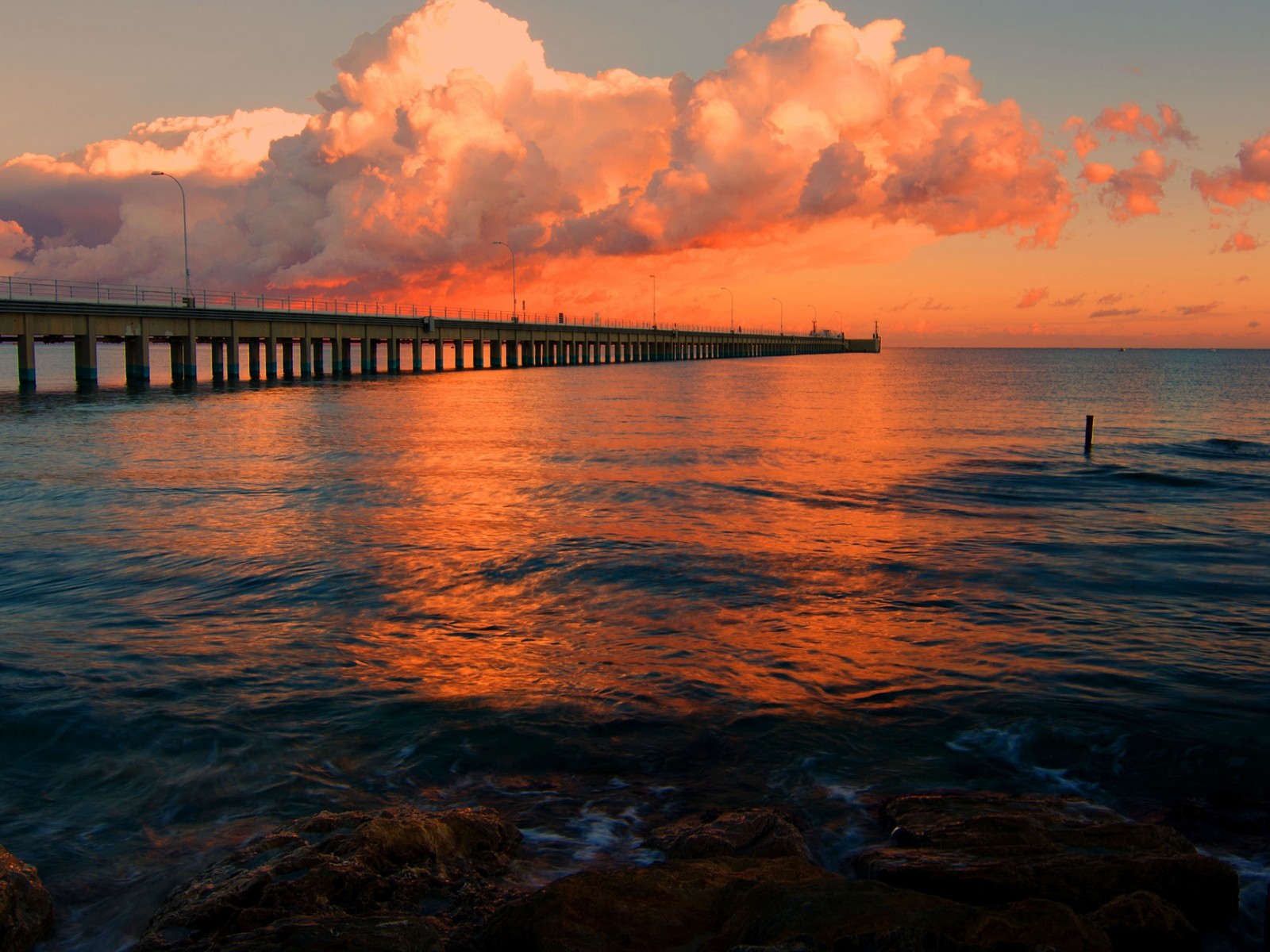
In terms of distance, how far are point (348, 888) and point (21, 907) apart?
171 centimetres

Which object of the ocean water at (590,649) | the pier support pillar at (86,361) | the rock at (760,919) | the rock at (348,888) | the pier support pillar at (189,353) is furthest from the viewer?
the pier support pillar at (189,353)

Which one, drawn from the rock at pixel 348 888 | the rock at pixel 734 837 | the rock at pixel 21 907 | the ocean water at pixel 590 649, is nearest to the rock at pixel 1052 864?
the ocean water at pixel 590 649

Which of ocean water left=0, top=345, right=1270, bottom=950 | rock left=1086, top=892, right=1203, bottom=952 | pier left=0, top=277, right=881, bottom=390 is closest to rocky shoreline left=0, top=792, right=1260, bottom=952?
rock left=1086, top=892, right=1203, bottom=952

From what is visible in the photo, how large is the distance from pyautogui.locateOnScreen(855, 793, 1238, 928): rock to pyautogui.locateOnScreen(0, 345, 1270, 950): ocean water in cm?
39

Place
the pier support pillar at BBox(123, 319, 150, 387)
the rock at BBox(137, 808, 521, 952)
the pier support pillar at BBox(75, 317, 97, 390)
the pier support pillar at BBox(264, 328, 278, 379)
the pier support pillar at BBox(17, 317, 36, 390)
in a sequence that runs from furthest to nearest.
Answer: the pier support pillar at BBox(264, 328, 278, 379), the pier support pillar at BBox(123, 319, 150, 387), the pier support pillar at BBox(75, 317, 97, 390), the pier support pillar at BBox(17, 317, 36, 390), the rock at BBox(137, 808, 521, 952)

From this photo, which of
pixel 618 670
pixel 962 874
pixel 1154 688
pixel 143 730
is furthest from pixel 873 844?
pixel 143 730

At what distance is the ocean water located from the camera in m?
7.11

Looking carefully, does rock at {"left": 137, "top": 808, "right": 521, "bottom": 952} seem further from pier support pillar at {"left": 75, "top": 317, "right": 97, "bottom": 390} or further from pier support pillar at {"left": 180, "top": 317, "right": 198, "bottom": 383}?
pier support pillar at {"left": 180, "top": 317, "right": 198, "bottom": 383}

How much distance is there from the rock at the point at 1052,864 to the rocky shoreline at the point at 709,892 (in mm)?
11

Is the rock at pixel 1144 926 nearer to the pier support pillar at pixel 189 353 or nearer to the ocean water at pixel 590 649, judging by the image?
the ocean water at pixel 590 649

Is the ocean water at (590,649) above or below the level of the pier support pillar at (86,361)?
below

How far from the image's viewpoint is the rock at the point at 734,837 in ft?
19.4

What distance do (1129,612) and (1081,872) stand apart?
8.11 metres

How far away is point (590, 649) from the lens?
419 inches
